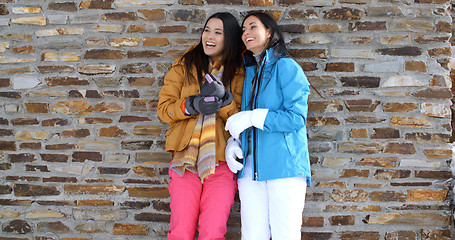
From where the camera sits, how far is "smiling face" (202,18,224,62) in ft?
6.91

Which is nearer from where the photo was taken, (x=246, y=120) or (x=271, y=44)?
(x=246, y=120)

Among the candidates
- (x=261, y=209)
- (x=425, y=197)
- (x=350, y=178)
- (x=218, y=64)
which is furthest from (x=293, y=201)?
(x=425, y=197)

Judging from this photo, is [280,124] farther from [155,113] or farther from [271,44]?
[155,113]

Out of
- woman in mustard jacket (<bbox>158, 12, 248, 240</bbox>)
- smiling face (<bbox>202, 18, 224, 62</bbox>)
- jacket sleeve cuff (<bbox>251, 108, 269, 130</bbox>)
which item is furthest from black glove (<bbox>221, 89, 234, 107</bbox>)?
smiling face (<bbox>202, 18, 224, 62</bbox>)

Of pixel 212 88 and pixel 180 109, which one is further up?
pixel 212 88

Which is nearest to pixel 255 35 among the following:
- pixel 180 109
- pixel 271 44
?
pixel 271 44

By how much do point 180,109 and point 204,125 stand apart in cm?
18

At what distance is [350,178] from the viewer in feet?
7.93

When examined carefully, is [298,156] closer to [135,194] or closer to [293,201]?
[293,201]

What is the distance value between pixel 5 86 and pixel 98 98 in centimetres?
73

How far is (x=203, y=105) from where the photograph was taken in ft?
6.25

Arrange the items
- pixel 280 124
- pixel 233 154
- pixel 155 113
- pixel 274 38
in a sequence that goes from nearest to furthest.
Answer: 1. pixel 280 124
2. pixel 233 154
3. pixel 274 38
4. pixel 155 113

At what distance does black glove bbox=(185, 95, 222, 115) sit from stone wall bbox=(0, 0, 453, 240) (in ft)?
1.87

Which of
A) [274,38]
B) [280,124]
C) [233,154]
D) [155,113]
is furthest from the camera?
[155,113]
